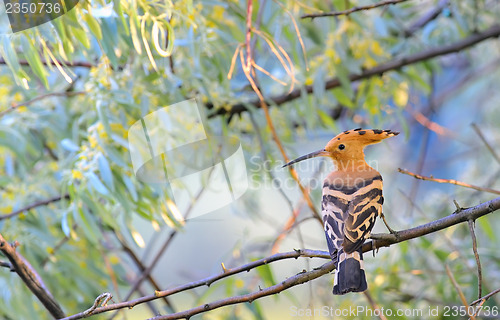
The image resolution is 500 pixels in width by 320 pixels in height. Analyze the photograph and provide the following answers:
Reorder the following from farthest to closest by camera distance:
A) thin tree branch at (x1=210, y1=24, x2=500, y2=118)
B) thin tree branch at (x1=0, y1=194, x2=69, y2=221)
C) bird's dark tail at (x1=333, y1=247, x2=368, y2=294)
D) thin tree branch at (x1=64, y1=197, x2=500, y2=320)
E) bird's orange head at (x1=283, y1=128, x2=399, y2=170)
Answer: thin tree branch at (x1=210, y1=24, x2=500, y2=118) < thin tree branch at (x1=0, y1=194, x2=69, y2=221) < bird's orange head at (x1=283, y1=128, x2=399, y2=170) < bird's dark tail at (x1=333, y1=247, x2=368, y2=294) < thin tree branch at (x1=64, y1=197, x2=500, y2=320)

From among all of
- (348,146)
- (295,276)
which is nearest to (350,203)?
(348,146)

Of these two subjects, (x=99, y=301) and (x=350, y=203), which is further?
(x=350, y=203)

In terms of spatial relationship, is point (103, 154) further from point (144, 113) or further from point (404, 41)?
point (404, 41)

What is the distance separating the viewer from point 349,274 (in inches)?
58.0

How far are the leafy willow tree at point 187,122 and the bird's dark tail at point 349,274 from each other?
45mm

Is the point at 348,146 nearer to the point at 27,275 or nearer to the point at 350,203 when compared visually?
the point at 350,203

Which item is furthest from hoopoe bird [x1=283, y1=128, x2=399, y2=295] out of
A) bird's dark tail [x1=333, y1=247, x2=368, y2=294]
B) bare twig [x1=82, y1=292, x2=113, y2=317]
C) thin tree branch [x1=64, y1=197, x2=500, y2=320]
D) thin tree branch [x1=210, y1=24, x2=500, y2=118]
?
thin tree branch [x1=210, y1=24, x2=500, y2=118]

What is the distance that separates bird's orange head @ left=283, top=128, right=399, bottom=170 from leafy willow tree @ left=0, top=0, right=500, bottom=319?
28 cm

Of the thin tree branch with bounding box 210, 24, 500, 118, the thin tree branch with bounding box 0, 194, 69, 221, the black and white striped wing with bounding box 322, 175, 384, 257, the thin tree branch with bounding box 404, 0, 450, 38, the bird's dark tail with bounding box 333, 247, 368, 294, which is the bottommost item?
the bird's dark tail with bounding box 333, 247, 368, 294

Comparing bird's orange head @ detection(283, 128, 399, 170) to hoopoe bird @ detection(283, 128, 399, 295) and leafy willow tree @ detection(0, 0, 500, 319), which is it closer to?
hoopoe bird @ detection(283, 128, 399, 295)

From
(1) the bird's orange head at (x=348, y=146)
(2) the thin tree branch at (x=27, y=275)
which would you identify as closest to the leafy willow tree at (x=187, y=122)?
(2) the thin tree branch at (x=27, y=275)

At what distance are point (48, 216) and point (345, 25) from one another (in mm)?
1494

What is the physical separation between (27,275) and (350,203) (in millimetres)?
876

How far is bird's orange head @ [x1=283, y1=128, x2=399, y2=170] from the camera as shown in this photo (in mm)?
1580
